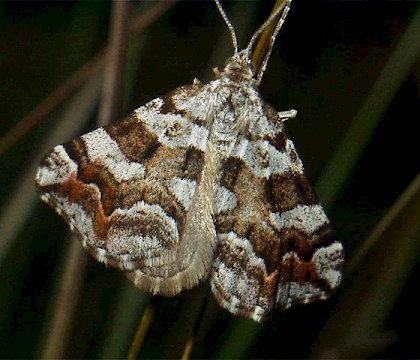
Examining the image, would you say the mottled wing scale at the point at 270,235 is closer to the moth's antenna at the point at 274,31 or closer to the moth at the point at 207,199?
the moth at the point at 207,199

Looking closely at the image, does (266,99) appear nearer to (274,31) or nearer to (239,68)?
(239,68)

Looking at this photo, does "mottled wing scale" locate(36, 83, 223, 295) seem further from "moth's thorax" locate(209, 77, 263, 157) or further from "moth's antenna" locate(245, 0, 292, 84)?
"moth's antenna" locate(245, 0, 292, 84)

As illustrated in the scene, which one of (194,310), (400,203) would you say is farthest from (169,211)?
(194,310)

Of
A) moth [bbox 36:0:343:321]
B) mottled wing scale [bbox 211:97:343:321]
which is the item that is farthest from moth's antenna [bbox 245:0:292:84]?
mottled wing scale [bbox 211:97:343:321]

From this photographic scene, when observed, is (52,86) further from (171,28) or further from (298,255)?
(298,255)

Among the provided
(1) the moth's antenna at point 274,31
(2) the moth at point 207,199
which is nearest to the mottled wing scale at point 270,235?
(2) the moth at point 207,199

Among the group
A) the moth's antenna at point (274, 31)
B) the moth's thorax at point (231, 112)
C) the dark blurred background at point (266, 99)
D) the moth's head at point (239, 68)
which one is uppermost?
the moth's antenna at point (274, 31)

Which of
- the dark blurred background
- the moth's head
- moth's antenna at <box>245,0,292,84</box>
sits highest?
moth's antenna at <box>245,0,292,84</box>

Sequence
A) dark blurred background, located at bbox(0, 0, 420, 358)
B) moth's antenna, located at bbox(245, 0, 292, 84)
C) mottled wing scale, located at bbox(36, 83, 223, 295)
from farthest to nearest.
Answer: dark blurred background, located at bbox(0, 0, 420, 358) < mottled wing scale, located at bbox(36, 83, 223, 295) < moth's antenna, located at bbox(245, 0, 292, 84)
